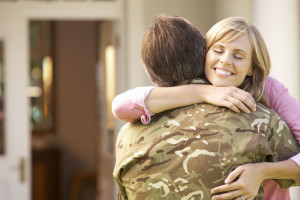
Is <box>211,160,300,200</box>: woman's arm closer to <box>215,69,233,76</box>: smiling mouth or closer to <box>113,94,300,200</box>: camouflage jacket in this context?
<box>113,94,300,200</box>: camouflage jacket

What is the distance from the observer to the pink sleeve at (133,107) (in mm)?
1526

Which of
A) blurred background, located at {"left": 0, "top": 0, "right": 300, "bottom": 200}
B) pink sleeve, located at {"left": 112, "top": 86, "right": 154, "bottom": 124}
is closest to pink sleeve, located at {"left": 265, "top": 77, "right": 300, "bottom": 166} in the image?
pink sleeve, located at {"left": 112, "top": 86, "right": 154, "bottom": 124}

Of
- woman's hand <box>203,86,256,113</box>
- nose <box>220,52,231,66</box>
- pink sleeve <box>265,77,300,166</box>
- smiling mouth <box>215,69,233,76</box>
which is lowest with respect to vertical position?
pink sleeve <box>265,77,300,166</box>

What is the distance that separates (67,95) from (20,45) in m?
3.14

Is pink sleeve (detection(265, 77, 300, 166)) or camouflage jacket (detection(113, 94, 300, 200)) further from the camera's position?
pink sleeve (detection(265, 77, 300, 166))

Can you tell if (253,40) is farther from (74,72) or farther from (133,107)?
(74,72)

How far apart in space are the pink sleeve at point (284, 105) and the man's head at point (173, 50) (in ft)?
0.83

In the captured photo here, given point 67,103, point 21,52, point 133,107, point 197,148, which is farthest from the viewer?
point 67,103

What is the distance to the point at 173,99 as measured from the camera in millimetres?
1504

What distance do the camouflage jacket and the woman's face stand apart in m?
0.10

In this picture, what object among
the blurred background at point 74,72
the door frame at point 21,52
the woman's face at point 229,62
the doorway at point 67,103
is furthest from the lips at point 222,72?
the doorway at point 67,103

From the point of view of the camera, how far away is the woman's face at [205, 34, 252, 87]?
152 centimetres

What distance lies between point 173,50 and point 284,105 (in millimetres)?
379

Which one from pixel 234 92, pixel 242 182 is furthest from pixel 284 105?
pixel 242 182
